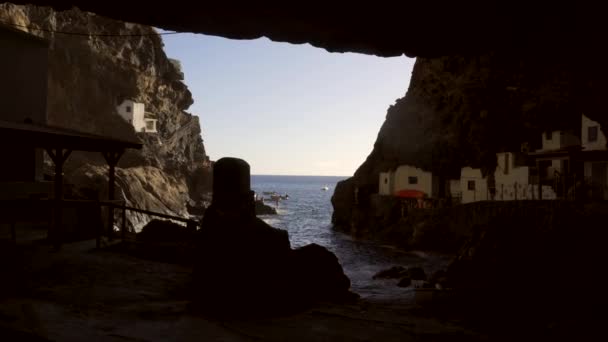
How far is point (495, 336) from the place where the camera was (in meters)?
6.20

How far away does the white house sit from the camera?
93.4m

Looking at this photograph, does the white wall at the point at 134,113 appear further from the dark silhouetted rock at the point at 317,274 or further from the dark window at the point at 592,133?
the dark silhouetted rock at the point at 317,274

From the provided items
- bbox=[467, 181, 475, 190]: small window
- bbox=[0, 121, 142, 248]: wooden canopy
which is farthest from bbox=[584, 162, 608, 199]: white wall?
bbox=[0, 121, 142, 248]: wooden canopy

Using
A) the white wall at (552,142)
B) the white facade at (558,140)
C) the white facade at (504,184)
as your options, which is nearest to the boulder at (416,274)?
the white facade at (504,184)

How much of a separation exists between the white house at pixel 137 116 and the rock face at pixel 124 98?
133cm

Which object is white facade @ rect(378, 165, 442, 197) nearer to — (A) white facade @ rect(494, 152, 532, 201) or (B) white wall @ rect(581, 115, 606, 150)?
(A) white facade @ rect(494, 152, 532, 201)

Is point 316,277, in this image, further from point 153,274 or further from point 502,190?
point 502,190

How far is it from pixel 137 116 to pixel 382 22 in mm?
96468

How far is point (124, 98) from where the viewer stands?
9425 cm

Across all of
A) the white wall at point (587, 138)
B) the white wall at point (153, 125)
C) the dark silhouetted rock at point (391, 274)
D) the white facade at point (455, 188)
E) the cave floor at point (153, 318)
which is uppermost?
the white wall at point (153, 125)

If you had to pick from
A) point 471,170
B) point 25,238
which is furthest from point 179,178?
point 25,238

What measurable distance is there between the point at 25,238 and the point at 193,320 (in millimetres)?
10281

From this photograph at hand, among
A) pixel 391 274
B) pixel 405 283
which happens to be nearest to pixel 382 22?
pixel 405 283

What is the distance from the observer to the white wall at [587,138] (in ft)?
127
